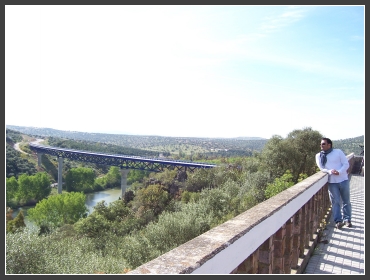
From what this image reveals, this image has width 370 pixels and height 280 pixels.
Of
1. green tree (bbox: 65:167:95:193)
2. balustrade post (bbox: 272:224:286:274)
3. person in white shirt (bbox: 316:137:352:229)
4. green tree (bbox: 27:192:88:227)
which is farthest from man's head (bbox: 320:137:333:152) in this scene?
green tree (bbox: 65:167:95:193)

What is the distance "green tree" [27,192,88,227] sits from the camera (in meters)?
37.3

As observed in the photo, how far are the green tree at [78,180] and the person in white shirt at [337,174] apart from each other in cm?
6324

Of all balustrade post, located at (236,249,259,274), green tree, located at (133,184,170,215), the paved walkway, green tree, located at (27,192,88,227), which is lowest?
green tree, located at (27,192,88,227)

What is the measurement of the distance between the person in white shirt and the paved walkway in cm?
24

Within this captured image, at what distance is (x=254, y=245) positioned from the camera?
97.0 inches

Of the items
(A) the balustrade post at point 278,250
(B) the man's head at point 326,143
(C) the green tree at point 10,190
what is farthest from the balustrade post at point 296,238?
(C) the green tree at point 10,190

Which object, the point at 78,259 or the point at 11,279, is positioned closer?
the point at 11,279

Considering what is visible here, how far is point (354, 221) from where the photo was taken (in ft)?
19.8

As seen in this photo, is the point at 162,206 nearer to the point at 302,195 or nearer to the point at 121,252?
the point at 121,252

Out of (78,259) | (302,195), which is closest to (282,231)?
(302,195)

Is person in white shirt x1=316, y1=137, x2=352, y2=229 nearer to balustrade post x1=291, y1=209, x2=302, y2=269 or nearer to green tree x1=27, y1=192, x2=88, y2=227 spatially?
balustrade post x1=291, y1=209, x2=302, y2=269

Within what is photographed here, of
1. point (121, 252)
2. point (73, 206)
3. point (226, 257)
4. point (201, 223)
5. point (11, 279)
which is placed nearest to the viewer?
point (11, 279)

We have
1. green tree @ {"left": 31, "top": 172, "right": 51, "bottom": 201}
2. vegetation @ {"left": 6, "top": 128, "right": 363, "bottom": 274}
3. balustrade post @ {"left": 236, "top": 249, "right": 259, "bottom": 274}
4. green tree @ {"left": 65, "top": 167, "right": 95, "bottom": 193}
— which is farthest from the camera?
green tree @ {"left": 65, "top": 167, "right": 95, "bottom": 193}

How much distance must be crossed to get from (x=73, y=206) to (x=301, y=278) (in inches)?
1630
